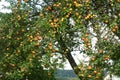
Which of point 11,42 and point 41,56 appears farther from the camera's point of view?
point 11,42

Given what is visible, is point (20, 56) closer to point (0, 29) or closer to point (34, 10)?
point (0, 29)

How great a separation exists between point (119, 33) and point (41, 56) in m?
2.43

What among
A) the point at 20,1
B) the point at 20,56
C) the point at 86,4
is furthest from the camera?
the point at 20,1

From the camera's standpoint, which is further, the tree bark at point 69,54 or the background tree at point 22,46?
the tree bark at point 69,54

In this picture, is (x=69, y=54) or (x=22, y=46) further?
(x=69, y=54)

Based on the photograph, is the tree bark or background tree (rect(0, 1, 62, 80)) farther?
the tree bark

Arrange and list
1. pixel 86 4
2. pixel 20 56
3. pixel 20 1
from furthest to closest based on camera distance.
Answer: pixel 20 1
pixel 20 56
pixel 86 4

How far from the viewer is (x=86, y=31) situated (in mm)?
10195

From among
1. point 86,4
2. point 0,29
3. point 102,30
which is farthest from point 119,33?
point 0,29

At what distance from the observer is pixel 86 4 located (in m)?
10.4

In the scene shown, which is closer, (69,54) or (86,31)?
(86,31)

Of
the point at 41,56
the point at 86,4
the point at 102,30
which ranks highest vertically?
the point at 86,4

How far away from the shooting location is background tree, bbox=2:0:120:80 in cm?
992

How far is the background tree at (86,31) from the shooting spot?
9.92 metres
